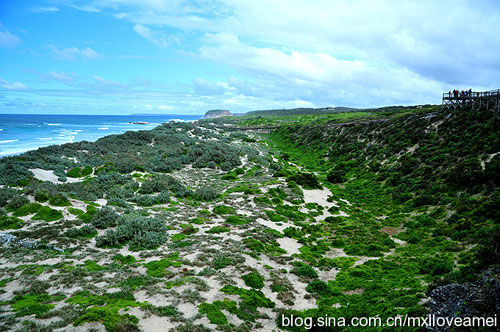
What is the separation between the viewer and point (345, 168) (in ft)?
143

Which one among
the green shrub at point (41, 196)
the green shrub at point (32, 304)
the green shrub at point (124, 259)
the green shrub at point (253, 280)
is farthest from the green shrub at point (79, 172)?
the green shrub at point (253, 280)

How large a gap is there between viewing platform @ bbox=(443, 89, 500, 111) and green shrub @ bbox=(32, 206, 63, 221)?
48629 mm

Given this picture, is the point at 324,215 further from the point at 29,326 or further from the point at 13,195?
the point at 13,195

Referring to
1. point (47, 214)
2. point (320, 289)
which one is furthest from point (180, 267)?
point (47, 214)

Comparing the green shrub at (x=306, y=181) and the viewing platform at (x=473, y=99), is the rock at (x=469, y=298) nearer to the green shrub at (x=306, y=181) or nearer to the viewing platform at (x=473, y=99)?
the green shrub at (x=306, y=181)

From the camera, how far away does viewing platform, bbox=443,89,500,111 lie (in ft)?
113

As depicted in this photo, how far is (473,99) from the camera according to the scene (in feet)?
127

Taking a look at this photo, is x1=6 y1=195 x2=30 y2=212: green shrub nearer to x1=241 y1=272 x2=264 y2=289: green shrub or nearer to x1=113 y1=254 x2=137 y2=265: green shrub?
x1=113 y1=254 x2=137 y2=265: green shrub

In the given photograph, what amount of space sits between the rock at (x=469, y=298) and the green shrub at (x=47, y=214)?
68.4ft

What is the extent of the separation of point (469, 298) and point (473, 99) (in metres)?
42.8

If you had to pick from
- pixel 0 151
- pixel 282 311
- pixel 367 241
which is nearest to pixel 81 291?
pixel 282 311

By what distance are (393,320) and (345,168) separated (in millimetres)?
36451

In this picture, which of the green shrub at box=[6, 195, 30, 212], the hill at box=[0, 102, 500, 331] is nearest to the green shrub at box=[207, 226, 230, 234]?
the hill at box=[0, 102, 500, 331]

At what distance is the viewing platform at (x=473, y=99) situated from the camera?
34.6 metres
